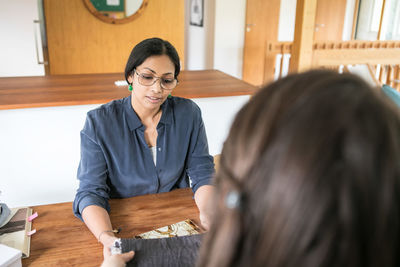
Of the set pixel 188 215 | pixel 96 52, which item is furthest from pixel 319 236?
pixel 96 52

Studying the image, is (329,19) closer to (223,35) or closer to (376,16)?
(376,16)

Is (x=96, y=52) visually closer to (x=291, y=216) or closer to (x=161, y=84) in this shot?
(x=161, y=84)

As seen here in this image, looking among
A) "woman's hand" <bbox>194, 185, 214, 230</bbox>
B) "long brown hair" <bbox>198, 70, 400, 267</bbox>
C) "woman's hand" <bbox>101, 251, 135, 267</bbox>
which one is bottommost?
"woman's hand" <bbox>194, 185, 214, 230</bbox>

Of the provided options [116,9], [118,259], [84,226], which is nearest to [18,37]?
[116,9]

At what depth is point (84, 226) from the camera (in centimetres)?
108

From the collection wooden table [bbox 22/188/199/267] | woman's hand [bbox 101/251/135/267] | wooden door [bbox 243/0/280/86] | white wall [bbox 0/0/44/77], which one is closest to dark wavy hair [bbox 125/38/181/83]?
wooden table [bbox 22/188/199/267]

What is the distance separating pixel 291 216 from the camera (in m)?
0.35

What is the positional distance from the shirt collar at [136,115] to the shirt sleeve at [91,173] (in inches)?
6.0

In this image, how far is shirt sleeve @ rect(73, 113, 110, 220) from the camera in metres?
1.17

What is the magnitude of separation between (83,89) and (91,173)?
1295 mm

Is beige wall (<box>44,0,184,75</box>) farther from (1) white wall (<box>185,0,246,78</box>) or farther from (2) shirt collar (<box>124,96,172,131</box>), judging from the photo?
(2) shirt collar (<box>124,96,172,131</box>)

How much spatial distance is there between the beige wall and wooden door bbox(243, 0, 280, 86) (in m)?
1.25

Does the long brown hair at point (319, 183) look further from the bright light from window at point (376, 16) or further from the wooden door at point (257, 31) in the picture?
the bright light from window at point (376, 16)

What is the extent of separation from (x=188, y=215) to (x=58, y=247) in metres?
0.41
